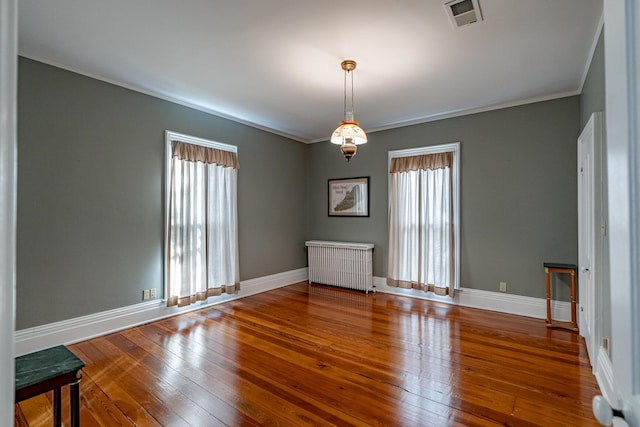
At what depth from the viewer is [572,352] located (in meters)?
2.96

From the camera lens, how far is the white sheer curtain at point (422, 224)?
178 inches

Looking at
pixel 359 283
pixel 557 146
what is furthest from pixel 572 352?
pixel 359 283

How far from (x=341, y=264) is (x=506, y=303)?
2500 mm

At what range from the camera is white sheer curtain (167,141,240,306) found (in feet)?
13.0

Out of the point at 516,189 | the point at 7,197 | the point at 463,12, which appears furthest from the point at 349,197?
the point at 7,197

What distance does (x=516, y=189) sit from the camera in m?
4.08

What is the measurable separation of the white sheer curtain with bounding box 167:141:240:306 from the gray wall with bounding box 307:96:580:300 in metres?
2.97

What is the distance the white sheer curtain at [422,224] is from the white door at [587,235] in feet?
4.84

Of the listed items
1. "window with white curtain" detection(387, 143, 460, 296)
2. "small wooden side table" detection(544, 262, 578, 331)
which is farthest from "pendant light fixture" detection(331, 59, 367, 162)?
"small wooden side table" detection(544, 262, 578, 331)

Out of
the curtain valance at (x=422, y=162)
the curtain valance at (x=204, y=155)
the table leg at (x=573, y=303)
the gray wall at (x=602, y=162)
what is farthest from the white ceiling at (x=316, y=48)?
the table leg at (x=573, y=303)

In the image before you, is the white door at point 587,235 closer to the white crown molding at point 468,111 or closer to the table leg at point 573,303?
the table leg at point 573,303

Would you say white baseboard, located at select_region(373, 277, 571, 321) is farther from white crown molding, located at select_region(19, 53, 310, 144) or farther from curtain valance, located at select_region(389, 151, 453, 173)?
white crown molding, located at select_region(19, 53, 310, 144)

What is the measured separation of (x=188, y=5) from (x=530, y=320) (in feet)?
15.7

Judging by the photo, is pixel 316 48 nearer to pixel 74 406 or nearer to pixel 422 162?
pixel 422 162
